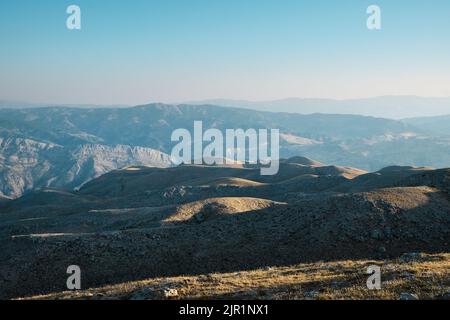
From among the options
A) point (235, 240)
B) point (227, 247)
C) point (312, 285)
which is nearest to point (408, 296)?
point (312, 285)

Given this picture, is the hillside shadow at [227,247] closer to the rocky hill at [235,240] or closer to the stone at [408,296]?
the rocky hill at [235,240]

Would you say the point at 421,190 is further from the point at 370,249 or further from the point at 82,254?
the point at 82,254

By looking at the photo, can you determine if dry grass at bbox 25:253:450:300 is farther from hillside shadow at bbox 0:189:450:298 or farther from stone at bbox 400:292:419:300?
hillside shadow at bbox 0:189:450:298

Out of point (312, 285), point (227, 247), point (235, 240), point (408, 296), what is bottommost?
point (227, 247)

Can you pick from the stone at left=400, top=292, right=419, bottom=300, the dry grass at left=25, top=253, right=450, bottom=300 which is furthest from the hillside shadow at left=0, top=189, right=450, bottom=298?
the stone at left=400, top=292, right=419, bottom=300

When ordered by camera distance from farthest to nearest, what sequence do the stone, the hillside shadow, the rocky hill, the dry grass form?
the rocky hill
the hillside shadow
the dry grass
the stone

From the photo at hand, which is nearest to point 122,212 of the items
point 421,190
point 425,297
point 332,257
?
point 332,257

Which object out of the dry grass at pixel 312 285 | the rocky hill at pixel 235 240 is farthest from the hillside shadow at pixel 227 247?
the dry grass at pixel 312 285

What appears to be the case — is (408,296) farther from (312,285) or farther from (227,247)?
(227,247)

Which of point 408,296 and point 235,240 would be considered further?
point 235,240
